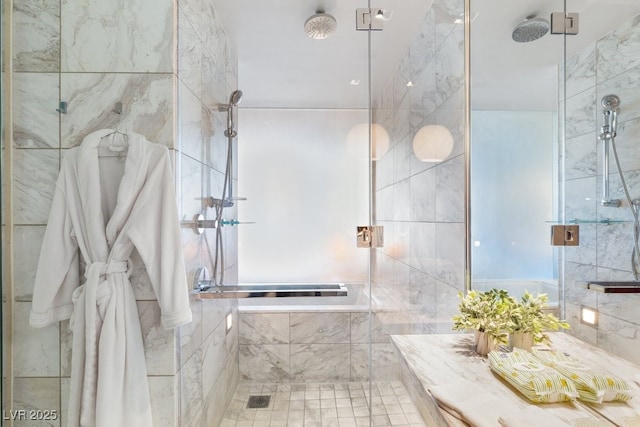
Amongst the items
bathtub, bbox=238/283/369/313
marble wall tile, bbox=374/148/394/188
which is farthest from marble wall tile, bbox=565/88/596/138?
bathtub, bbox=238/283/369/313

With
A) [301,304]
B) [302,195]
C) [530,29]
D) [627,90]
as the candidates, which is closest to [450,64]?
[530,29]

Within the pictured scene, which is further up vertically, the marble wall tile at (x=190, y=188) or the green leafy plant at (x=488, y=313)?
the marble wall tile at (x=190, y=188)

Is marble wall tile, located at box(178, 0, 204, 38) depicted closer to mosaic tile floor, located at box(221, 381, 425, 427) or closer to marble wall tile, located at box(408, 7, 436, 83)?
marble wall tile, located at box(408, 7, 436, 83)

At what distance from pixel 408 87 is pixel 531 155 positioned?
2.72 ft

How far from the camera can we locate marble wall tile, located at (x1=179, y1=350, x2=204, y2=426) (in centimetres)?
130

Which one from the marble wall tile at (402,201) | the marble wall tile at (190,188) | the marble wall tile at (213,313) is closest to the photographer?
the marble wall tile at (190,188)

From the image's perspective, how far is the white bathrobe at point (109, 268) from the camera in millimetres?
1083

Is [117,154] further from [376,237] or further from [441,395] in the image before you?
[441,395]

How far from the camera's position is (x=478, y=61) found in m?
1.37

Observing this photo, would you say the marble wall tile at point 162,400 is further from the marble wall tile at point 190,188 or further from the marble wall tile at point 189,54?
the marble wall tile at point 189,54

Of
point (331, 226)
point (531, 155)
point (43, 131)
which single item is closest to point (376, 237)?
point (331, 226)

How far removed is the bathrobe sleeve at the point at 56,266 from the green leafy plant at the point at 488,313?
157 cm

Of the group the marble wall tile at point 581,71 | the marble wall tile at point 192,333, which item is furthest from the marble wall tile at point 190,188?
the marble wall tile at point 581,71

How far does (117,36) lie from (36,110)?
0.45 meters
